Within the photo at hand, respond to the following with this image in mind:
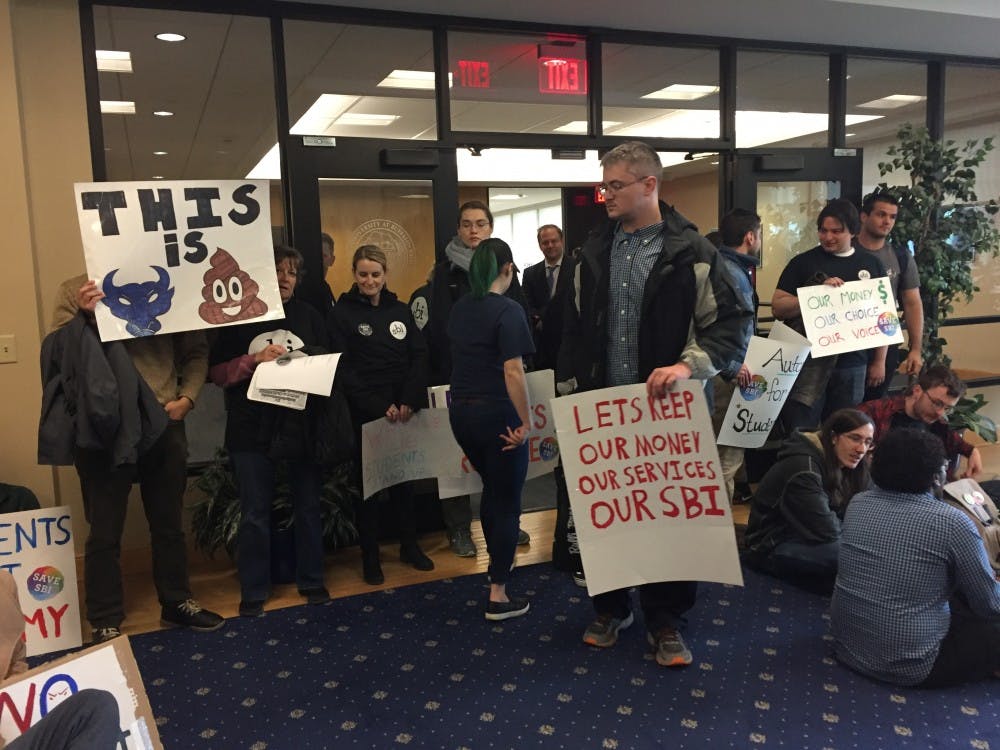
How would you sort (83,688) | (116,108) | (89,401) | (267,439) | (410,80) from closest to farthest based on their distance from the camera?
1. (83,688)
2. (89,401)
3. (267,439)
4. (116,108)
5. (410,80)

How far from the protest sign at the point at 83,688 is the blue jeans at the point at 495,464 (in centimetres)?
135

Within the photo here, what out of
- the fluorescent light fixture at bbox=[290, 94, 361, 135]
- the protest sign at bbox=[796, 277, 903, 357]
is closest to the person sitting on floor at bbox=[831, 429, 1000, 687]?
the protest sign at bbox=[796, 277, 903, 357]

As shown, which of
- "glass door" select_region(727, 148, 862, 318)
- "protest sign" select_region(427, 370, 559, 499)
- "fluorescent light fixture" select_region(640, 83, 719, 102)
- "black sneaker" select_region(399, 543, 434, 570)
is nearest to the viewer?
"protest sign" select_region(427, 370, 559, 499)

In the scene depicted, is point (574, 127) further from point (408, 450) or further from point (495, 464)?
point (495, 464)

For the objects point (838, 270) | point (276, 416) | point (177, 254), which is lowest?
point (276, 416)

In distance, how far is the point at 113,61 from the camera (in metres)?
3.53

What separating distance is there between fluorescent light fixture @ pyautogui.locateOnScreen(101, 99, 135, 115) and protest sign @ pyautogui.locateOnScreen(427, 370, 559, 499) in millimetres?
1904

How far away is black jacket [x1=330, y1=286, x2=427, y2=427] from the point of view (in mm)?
3365

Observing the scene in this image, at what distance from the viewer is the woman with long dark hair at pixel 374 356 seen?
3.35 meters

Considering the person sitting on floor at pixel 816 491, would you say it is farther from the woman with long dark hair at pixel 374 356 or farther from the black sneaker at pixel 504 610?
the woman with long dark hair at pixel 374 356

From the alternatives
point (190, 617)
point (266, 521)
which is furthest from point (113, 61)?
point (190, 617)

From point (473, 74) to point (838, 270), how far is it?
216 centimetres

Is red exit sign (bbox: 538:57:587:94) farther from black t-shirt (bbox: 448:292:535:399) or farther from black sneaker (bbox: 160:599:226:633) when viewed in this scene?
black sneaker (bbox: 160:599:226:633)

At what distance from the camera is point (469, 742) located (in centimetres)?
220
